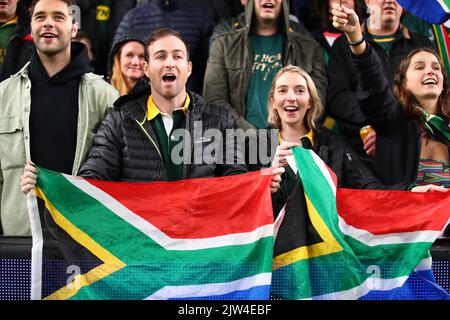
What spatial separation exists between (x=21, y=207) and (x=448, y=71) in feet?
10.6

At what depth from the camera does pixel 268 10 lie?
705 cm

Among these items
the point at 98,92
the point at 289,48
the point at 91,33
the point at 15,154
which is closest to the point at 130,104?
the point at 98,92

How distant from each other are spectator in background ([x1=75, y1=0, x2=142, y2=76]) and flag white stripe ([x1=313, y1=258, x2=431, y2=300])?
3166 mm

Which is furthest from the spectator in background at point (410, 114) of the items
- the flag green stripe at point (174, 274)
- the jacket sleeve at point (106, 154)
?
the jacket sleeve at point (106, 154)

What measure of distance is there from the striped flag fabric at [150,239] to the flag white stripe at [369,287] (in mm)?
403

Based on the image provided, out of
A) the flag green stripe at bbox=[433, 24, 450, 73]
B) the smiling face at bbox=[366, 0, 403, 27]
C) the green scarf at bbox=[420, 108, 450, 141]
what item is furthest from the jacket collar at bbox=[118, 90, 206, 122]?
the flag green stripe at bbox=[433, 24, 450, 73]

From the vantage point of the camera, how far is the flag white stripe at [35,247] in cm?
551

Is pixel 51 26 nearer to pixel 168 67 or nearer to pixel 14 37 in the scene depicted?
pixel 168 67

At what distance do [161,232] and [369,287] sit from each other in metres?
1.21

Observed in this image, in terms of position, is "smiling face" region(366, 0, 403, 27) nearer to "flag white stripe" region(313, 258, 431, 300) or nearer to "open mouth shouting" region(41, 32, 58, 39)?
"flag white stripe" region(313, 258, 431, 300)

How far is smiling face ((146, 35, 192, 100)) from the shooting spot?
6.07m

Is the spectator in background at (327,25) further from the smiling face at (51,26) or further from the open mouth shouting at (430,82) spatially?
the smiling face at (51,26)

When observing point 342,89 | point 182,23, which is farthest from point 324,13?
point 182,23

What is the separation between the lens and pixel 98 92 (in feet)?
20.2
